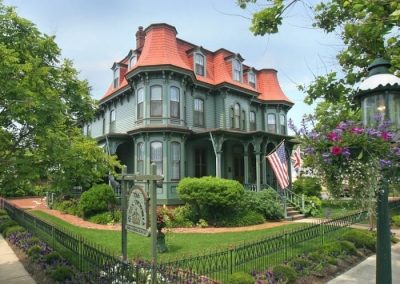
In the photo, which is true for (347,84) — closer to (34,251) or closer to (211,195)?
(211,195)

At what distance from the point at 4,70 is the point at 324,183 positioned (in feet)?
21.4

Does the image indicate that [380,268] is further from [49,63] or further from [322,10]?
[49,63]

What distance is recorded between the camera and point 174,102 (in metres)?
20.3

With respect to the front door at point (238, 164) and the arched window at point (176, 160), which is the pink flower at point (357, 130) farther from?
the front door at point (238, 164)

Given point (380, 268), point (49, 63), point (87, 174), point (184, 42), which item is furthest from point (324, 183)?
point (184, 42)

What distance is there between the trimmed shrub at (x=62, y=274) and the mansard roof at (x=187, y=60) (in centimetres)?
1344

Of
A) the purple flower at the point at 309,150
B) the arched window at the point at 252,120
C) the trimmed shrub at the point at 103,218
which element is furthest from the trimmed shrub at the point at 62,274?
the arched window at the point at 252,120

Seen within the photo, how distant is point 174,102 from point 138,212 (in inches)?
544

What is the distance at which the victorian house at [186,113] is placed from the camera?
19750 mm

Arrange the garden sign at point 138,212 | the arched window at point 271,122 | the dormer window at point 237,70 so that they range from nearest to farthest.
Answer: the garden sign at point 138,212 → the dormer window at point 237,70 → the arched window at point 271,122

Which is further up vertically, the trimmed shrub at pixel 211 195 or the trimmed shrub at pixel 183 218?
the trimmed shrub at pixel 211 195

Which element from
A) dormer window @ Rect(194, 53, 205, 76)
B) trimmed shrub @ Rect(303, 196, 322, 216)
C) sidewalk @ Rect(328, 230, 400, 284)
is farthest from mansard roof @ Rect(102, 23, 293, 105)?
sidewalk @ Rect(328, 230, 400, 284)

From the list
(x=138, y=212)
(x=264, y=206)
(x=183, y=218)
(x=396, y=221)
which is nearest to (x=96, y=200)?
(x=183, y=218)

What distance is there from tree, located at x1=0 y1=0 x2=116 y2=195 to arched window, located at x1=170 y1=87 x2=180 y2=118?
411 inches
